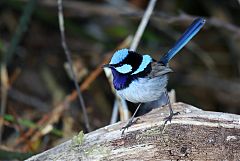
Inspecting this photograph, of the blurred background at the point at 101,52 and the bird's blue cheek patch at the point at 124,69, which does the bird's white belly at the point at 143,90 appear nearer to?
the bird's blue cheek patch at the point at 124,69

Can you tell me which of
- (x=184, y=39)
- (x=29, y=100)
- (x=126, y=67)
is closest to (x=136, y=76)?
(x=126, y=67)

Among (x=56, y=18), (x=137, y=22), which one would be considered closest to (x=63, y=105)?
(x=56, y=18)

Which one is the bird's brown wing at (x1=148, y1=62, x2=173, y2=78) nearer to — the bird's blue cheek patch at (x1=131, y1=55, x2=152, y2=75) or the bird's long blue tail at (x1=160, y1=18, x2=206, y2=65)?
the bird's blue cheek patch at (x1=131, y1=55, x2=152, y2=75)

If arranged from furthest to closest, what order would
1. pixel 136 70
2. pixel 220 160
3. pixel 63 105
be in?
pixel 63 105, pixel 136 70, pixel 220 160

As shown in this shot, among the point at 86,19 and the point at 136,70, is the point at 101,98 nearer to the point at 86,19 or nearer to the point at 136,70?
the point at 86,19

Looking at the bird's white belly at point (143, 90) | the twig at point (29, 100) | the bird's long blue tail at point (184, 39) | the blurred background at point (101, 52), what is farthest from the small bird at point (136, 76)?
the twig at point (29, 100)

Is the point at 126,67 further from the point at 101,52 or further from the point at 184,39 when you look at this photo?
the point at 101,52

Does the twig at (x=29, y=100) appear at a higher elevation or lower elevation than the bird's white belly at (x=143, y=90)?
higher
